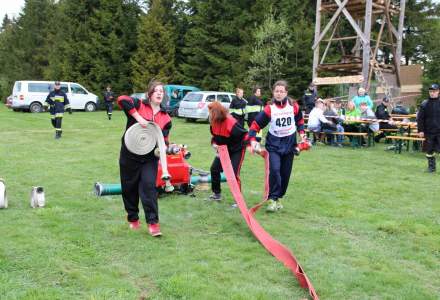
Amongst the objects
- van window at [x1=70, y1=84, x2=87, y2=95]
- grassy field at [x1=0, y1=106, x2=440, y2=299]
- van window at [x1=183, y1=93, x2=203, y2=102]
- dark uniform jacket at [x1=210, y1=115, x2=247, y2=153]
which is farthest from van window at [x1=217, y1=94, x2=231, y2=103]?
dark uniform jacket at [x1=210, y1=115, x2=247, y2=153]

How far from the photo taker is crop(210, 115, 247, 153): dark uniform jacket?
6828mm

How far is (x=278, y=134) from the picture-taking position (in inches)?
265

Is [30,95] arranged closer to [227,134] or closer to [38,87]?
[38,87]

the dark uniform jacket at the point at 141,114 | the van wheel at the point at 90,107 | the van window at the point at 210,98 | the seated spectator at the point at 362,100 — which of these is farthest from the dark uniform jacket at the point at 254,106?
the van wheel at the point at 90,107

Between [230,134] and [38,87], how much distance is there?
24083 millimetres

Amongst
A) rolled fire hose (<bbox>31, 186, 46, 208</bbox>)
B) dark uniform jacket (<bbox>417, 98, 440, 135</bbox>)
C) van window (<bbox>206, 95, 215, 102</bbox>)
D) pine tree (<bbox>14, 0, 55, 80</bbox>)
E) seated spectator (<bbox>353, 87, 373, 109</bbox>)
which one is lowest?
rolled fire hose (<bbox>31, 186, 46, 208</bbox>)

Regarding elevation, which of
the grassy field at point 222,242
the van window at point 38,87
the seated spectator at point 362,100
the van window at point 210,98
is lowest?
the grassy field at point 222,242

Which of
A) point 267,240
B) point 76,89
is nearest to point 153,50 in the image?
point 76,89

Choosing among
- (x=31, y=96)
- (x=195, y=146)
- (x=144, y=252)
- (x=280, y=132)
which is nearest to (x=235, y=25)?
(x=31, y=96)

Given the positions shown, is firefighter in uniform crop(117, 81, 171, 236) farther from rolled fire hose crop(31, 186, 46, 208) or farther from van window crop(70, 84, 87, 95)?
van window crop(70, 84, 87, 95)

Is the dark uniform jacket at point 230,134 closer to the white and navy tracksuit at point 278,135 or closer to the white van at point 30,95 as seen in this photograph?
the white and navy tracksuit at point 278,135

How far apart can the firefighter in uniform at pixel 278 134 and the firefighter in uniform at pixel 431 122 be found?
464 cm

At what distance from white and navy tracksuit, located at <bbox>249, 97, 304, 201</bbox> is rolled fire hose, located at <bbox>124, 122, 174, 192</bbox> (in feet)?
5.64

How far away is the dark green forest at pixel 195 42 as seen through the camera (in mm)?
31469
